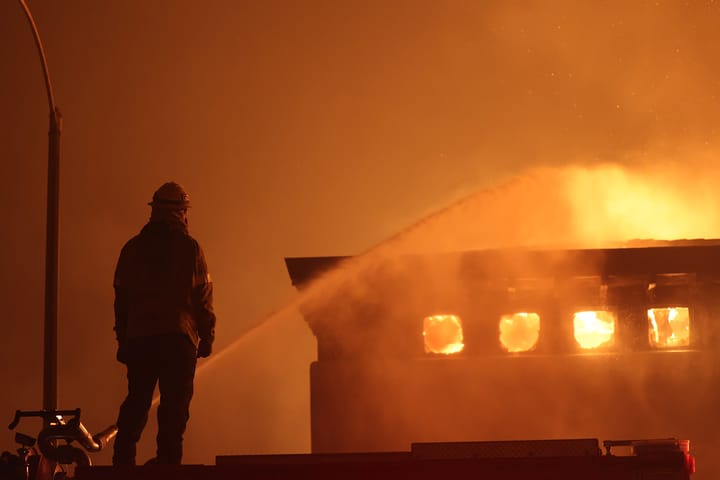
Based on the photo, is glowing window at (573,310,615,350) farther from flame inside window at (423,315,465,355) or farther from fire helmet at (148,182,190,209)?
fire helmet at (148,182,190,209)

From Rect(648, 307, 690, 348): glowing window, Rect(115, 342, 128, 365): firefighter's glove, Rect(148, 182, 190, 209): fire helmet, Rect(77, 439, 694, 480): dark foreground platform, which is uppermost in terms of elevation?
Rect(148, 182, 190, 209): fire helmet

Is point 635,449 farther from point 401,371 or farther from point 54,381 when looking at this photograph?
point 401,371

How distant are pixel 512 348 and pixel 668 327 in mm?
2077

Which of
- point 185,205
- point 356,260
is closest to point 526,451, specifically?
point 185,205

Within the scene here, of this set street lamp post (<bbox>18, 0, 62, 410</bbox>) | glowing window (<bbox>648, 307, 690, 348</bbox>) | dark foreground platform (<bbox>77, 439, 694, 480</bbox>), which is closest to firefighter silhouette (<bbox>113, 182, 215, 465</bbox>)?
dark foreground platform (<bbox>77, 439, 694, 480</bbox>)

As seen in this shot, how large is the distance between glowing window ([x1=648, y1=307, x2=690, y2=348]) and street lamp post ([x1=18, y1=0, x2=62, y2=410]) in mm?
7686

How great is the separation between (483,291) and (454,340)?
76 cm

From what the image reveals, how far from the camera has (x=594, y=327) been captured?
53.7 feet

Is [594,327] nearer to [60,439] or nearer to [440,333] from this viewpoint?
[440,333]

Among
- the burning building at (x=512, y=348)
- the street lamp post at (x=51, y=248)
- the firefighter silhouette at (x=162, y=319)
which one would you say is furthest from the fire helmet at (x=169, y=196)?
the burning building at (x=512, y=348)

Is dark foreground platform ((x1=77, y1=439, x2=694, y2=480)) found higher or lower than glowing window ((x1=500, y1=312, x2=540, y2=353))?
lower

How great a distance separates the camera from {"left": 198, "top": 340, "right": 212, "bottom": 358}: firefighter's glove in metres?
8.59

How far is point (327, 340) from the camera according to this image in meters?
16.4

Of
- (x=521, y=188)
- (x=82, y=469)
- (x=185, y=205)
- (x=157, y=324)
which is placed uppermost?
(x=521, y=188)
